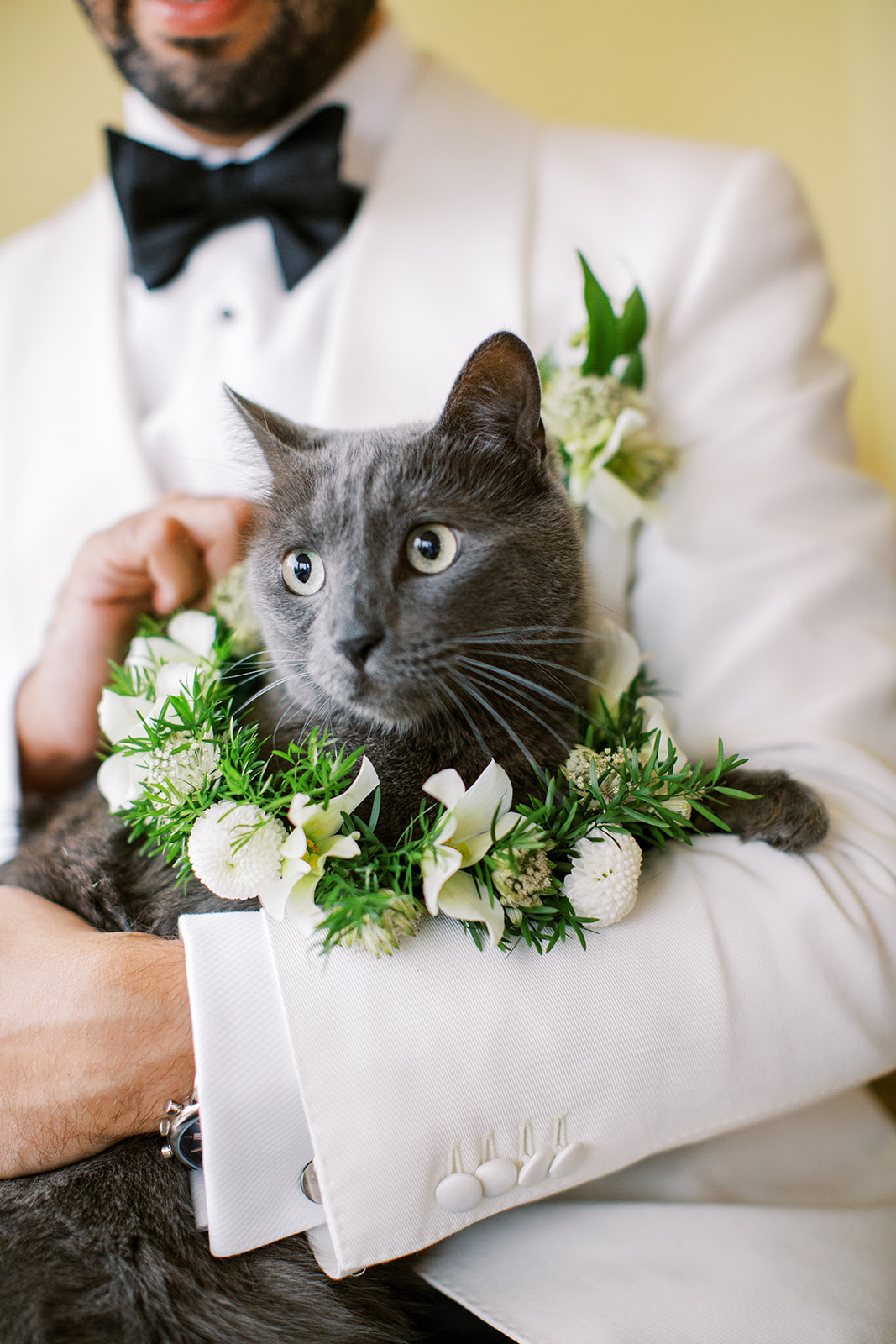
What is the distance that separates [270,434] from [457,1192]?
2.24 ft

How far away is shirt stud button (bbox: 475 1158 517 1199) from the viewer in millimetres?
663

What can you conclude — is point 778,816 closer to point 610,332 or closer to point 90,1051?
point 610,332

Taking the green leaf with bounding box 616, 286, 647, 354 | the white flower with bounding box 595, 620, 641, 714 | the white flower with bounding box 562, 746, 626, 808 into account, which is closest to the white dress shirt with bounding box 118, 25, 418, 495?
the green leaf with bounding box 616, 286, 647, 354

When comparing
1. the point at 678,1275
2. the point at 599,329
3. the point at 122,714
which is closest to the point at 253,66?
the point at 599,329

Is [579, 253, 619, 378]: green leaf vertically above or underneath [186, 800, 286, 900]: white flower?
above

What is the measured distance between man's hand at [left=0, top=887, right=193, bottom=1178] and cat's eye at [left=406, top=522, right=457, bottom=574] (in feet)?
1.43

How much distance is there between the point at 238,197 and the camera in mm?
1216

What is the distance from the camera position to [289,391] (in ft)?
4.12

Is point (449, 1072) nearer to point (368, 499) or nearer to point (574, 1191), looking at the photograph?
point (574, 1191)

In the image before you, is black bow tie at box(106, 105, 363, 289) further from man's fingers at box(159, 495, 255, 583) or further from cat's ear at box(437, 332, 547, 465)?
cat's ear at box(437, 332, 547, 465)

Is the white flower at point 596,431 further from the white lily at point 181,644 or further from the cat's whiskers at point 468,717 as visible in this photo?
the white lily at point 181,644

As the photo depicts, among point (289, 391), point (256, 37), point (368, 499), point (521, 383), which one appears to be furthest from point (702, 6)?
point (368, 499)

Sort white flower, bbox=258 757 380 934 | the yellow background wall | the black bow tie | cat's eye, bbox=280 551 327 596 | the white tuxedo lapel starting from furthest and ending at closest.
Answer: the yellow background wall → the black bow tie → the white tuxedo lapel → cat's eye, bbox=280 551 327 596 → white flower, bbox=258 757 380 934

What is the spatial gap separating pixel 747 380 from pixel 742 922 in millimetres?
698
